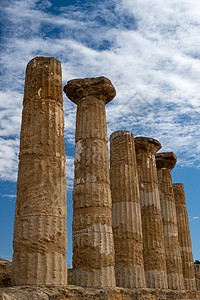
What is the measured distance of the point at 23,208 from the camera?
8.83m

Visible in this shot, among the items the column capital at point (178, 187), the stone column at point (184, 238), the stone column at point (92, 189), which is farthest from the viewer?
the column capital at point (178, 187)

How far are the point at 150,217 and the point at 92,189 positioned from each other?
5782 millimetres

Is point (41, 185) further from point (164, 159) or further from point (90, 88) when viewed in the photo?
point (164, 159)

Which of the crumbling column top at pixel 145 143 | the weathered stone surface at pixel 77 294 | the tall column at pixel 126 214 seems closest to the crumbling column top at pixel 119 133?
the tall column at pixel 126 214

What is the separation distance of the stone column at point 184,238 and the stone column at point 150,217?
18.2 feet

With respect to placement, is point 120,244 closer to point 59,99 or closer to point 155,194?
point 155,194

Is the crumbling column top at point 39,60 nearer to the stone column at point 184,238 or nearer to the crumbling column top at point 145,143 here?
the crumbling column top at point 145,143

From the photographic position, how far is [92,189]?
12.4m

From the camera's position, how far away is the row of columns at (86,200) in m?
8.62

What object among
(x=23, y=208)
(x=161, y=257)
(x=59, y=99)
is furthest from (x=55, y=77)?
(x=161, y=257)

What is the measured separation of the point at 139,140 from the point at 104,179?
20.0 feet

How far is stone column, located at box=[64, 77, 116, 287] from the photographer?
11.5 meters

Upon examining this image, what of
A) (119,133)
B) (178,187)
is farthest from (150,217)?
(178,187)

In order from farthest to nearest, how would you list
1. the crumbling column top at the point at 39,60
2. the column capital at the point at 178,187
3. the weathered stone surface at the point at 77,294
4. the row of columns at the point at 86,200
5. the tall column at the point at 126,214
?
the column capital at the point at 178,187, the tall column at the point at 126,214, the crumbling column top at the point at 39,60, the row of columns at the point at 86,200, the weathered stone surface at the point at 77,294
